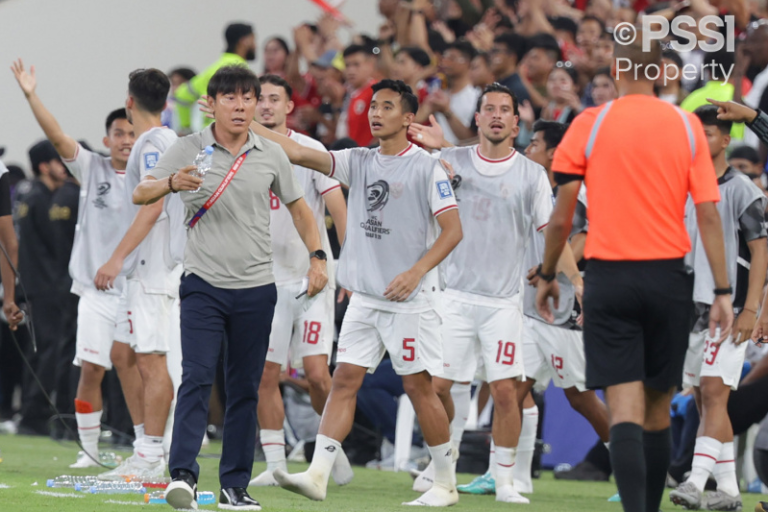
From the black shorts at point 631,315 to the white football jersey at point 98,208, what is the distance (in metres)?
4.56

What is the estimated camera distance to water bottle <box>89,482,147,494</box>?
7.30 meters

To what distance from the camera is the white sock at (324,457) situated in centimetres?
698

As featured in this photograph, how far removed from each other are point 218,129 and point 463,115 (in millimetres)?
7191

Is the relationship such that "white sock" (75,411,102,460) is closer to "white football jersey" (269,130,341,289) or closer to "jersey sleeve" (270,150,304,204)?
"white football jersey" (269,130,341,289)

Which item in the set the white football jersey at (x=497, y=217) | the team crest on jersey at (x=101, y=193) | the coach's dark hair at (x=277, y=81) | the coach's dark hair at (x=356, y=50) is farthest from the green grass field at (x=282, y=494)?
the coach's dark hair at (x=356, y=50)

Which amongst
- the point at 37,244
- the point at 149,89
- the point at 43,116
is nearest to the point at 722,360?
the point at 149,89

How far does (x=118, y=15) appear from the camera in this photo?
18.3m

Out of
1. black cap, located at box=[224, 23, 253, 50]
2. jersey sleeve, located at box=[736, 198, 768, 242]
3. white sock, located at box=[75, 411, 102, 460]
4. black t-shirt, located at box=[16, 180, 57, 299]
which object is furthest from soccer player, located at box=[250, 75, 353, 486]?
black cap, located at box=[224, 23, 253, 50]

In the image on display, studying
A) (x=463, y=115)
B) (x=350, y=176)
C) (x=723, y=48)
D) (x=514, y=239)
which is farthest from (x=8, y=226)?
(x=723, y=48)

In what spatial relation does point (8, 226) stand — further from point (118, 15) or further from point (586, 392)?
point (118, 15)

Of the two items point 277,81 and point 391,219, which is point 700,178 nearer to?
point 391,219

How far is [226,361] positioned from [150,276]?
6.95ft

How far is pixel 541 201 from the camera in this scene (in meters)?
8.25

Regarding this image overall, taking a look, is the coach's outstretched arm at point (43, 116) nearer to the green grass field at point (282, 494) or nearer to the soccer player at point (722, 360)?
the green grass field at point (282, 494)
